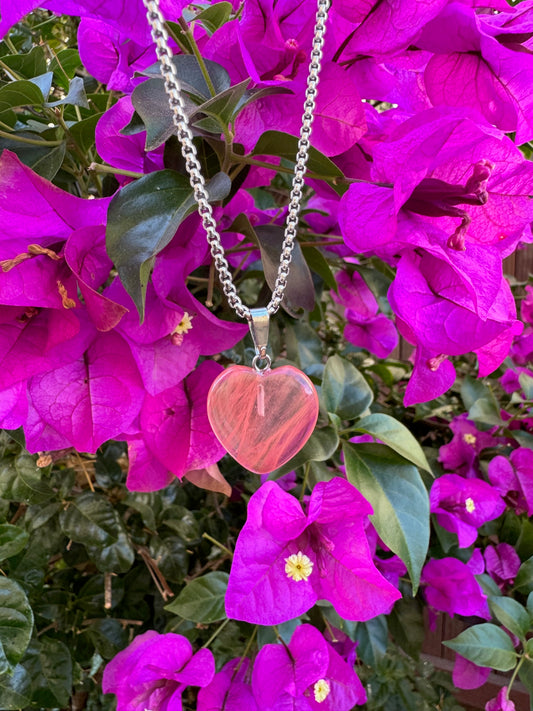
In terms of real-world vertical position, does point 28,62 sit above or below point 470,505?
above

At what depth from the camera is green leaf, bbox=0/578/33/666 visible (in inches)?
17.2

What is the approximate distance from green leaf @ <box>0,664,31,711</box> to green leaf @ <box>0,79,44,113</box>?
46 cm

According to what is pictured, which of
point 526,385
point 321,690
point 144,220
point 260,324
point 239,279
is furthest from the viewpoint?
point 526,385

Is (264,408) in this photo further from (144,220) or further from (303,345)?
(303,345)

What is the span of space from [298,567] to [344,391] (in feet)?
0.54

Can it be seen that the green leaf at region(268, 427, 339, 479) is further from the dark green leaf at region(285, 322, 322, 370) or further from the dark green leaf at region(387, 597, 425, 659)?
the dark green leaf at region(387, 597, 425, 659)

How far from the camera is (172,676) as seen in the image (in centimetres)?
52

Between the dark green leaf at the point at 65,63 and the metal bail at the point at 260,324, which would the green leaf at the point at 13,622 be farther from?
the dark green leaf at the point at 65,63

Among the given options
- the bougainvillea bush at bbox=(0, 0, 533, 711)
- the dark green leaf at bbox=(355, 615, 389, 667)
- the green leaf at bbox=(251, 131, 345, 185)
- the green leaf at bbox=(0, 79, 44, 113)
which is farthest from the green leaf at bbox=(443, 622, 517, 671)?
the green leaf at bbox=(0, 79, 44, 113)

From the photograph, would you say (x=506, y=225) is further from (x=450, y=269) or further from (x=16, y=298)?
(x=16, y=298)

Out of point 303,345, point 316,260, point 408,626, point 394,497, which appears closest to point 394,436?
point 394,497

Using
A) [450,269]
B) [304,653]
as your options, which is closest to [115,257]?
[450,269]

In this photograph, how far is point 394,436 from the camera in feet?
1.51

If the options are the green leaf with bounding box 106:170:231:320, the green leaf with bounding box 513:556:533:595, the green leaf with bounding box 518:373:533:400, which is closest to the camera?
the green leaf with bounding box 106:170:231:320
